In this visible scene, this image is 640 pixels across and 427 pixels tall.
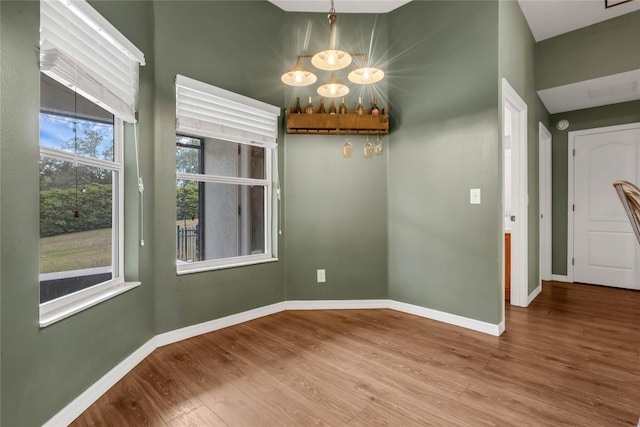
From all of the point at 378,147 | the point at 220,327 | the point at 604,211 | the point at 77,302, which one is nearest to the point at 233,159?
the point at 378,147

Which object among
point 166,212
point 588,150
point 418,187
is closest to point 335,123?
point 418,187

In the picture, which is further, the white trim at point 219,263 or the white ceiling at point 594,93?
the white ceiling at point 594,93

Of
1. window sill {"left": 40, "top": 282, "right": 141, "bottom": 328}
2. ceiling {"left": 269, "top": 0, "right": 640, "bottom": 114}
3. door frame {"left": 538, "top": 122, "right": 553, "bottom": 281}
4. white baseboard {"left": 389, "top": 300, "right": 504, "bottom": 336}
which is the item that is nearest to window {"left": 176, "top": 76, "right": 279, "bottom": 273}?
window sill {"left": 40, "top": 282, "right": 141, "bottom": 328}

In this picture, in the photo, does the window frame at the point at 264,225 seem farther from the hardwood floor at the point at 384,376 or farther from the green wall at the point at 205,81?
the hardwood floor at the point at 384,376

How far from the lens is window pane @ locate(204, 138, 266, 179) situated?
2.66m

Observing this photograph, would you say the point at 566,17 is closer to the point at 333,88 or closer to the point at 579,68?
the point at 579,68

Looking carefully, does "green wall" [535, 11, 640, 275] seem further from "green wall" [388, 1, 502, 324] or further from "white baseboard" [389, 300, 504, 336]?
"white baseboard" [389, 300, 504, 336]

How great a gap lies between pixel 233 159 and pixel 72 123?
127 centimetres

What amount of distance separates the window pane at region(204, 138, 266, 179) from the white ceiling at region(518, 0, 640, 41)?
295 centimetres

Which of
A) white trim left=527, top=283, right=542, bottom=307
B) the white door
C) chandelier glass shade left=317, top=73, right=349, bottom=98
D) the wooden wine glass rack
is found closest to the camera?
chandelier glass shade left=317, top=73, right=349, bottom=98

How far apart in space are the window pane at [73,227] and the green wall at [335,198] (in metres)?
1.54

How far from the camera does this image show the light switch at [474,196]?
258 centimetres

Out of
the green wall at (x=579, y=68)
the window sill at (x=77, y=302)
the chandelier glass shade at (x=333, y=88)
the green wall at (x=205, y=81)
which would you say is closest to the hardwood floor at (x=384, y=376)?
the green wall at (x=205, y=81)

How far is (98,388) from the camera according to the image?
1698 mm
